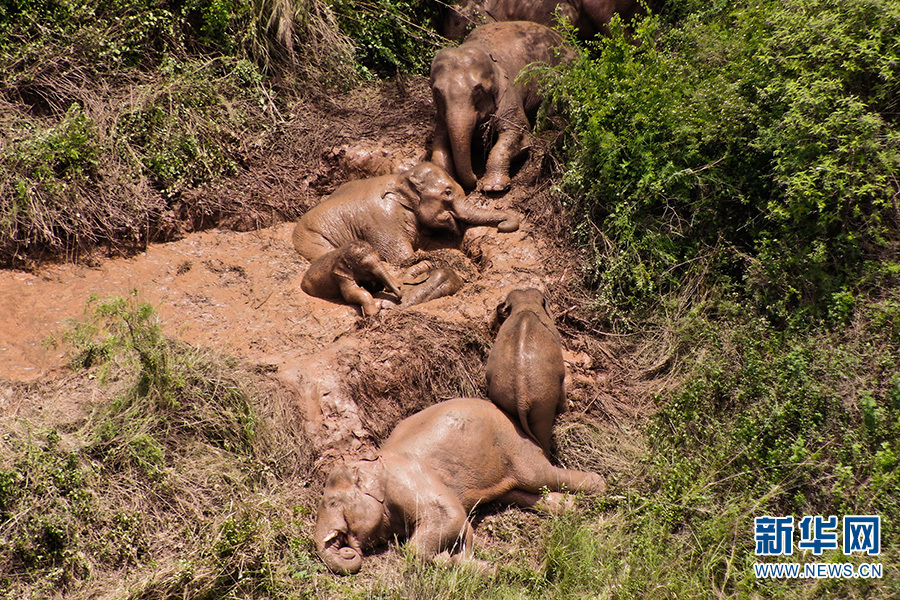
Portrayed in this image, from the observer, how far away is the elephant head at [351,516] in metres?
5.11

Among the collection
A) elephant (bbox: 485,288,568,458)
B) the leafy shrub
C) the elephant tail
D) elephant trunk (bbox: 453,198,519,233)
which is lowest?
the elephant tail

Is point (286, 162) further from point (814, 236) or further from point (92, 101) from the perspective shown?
point (814, 236)

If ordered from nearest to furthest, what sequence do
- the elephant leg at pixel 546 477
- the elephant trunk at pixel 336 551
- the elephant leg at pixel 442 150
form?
A: 1. the elephant trunk at pixel 336 551
2. the elephant leg at pixel 546 477
3. the elephant leg at pixel 442 150

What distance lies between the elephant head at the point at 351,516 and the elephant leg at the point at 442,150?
4167mm

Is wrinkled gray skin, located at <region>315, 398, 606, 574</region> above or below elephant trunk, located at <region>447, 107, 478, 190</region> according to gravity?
below

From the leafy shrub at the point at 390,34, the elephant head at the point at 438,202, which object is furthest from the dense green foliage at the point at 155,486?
the leafy shrub at the point at 390,34

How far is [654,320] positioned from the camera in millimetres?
6531

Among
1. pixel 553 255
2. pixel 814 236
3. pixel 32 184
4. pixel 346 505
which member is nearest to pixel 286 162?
pixel 32 184

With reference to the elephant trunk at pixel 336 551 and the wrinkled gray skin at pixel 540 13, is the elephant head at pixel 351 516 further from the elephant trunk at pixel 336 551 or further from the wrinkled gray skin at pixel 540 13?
the wrinkled gray skin at pixel 540 13

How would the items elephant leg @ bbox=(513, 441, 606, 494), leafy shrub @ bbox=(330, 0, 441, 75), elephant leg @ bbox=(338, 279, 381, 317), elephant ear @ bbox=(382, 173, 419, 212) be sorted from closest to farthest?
elephant leg @ bbox=(513, 441, 606, 494)
elephant leg @ bbox=(338, 279, 381, 317)
elephant ear @ bbox=(382, 173, 419, 212)
leafy shrub @ bbox=(330, 0, 441, 75)

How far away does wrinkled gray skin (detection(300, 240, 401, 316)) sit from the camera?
7176 mm

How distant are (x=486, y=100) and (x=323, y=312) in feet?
9.92

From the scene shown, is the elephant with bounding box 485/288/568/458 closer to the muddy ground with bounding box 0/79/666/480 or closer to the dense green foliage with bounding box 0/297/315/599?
the muddy ground with bounding box 0/79/666/480
